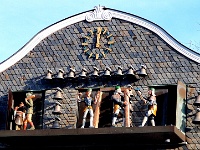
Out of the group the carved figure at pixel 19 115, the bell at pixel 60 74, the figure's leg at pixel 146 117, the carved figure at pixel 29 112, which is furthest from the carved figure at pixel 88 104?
the carved figure at pixel 19 115

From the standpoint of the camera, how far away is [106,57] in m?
29.3

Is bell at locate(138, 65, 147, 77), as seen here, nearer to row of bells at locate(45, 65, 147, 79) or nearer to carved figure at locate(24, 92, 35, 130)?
row of bells at locate(45, 65, 147, 79)

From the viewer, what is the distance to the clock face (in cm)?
2936

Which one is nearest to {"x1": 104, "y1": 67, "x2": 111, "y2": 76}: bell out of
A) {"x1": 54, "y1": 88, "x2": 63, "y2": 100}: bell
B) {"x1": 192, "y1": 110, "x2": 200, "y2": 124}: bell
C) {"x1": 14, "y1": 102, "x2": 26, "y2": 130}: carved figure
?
{"x1": 54, "y1": 88, "x2": 63, "y2": 100}: bell

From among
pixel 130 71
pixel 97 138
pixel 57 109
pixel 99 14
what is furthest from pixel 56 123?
pixel 99 14

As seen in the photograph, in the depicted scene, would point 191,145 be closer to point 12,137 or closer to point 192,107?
point 192,107

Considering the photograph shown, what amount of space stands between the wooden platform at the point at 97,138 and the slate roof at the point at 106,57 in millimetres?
1210

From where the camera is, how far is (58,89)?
28.7 m

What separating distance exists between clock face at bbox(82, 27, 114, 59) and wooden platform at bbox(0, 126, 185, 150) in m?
3.19

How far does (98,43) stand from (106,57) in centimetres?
57

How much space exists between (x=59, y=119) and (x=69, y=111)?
1.53 ft

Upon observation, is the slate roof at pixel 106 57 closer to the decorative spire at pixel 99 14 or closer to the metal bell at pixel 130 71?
the decorative spire at pixel 99 14

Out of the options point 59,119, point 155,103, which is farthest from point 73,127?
point 155,103

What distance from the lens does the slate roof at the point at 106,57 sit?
28.6 m
